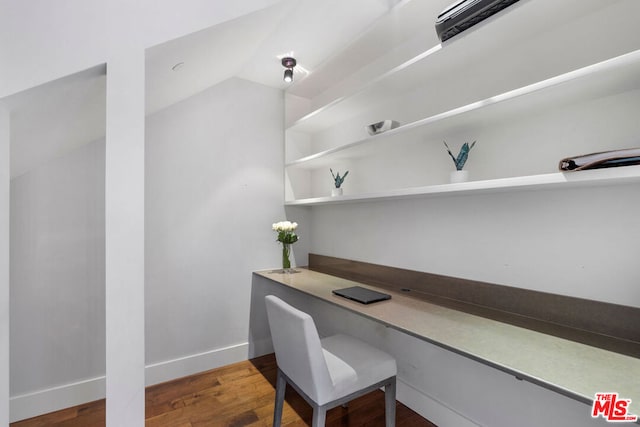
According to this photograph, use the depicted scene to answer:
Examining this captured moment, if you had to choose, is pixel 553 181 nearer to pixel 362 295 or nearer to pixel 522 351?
pixel 522 351

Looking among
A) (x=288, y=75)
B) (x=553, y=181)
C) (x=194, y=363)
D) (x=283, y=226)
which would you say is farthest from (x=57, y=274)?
(x=553, y=181)

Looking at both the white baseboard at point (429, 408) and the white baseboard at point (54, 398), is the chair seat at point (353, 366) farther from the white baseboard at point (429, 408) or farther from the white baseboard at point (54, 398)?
the white baseboard at point (54, 398)

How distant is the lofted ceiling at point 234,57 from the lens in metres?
1.19

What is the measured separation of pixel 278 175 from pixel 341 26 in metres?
1.33

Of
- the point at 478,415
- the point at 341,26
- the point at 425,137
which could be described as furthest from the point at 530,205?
the point at 341,26

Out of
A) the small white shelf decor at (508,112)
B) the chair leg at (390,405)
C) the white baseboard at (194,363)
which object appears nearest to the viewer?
the small white shelf decor at (508,112)

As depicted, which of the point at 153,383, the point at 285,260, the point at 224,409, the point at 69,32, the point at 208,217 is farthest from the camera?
the point at 285,260

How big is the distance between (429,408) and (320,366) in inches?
36.9

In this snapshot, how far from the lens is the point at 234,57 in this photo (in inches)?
74.2

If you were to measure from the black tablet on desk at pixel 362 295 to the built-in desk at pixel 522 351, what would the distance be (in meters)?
0.04

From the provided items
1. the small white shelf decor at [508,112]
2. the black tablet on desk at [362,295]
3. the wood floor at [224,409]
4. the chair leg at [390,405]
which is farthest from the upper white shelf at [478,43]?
the wood floor at [224,409]

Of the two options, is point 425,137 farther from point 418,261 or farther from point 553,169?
point 418,261

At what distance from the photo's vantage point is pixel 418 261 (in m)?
1.85

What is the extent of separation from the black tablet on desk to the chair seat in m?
0.25
